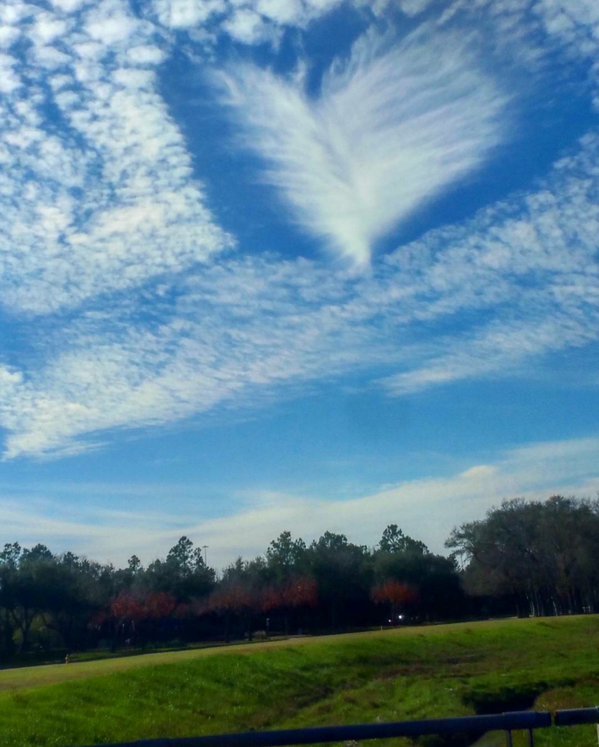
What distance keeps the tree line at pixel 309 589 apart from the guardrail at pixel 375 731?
78.7m

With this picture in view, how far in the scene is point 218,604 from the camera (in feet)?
287

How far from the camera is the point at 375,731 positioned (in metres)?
6.45

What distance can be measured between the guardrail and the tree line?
258 ft

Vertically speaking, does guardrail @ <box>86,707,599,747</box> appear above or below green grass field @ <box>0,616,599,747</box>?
above

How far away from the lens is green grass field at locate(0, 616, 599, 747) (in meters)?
26.3

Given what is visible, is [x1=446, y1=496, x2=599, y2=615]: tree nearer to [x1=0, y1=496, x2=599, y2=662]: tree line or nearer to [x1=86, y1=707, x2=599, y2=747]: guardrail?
[x1=0, y1=496, x2=599, y2=662]: tree line

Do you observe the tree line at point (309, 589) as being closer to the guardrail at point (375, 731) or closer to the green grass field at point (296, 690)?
the green grass field at point (296, 690)

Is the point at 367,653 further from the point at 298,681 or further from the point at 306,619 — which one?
the point at 306,619

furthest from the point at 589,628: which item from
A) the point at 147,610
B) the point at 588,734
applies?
the point at 588,734

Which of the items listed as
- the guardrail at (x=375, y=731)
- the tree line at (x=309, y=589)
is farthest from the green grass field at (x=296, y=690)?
the tree line at (x=309, y=589)

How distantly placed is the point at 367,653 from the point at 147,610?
140ft

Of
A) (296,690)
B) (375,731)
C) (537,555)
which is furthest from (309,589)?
(375,731)

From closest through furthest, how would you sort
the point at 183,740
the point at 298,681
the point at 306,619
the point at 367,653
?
the point at 183,740 → the point at 298,681 → the point at 367,653 → the point at 306,619

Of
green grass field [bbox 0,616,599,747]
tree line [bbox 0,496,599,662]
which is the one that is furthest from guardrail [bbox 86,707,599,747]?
tree line [bbox 0,496,599,662]
